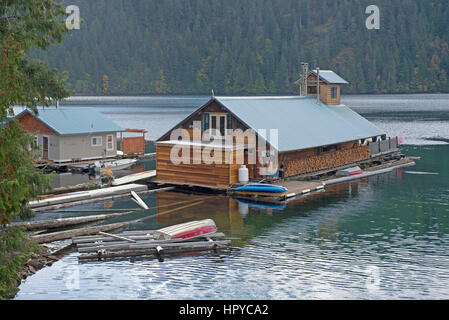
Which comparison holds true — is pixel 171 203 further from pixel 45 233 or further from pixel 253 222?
pixel 45 233

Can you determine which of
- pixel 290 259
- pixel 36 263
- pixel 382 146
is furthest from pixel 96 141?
Result: pixel 290 259

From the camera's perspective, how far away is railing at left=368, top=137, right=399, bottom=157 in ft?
208

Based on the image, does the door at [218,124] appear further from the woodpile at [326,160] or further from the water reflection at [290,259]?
the water reflection at [290,259]

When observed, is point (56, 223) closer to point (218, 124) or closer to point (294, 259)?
point (294, 259)

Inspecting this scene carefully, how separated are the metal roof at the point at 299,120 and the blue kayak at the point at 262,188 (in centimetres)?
354

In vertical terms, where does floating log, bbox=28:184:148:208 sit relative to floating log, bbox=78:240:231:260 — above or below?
above

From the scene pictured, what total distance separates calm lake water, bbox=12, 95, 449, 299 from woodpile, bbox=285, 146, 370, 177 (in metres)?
3.95

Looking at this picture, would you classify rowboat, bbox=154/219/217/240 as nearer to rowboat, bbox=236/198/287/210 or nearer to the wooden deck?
rowboat, bbox=236/198/287/210

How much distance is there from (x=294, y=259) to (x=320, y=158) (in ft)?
82.7

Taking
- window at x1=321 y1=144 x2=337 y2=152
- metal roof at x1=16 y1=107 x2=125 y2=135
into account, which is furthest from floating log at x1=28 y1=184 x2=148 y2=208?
window at x1=321 y1=144 x2=337 y2=152

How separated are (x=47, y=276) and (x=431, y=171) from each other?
4512 cm

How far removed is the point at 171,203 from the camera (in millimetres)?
42562

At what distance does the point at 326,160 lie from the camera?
179ft
